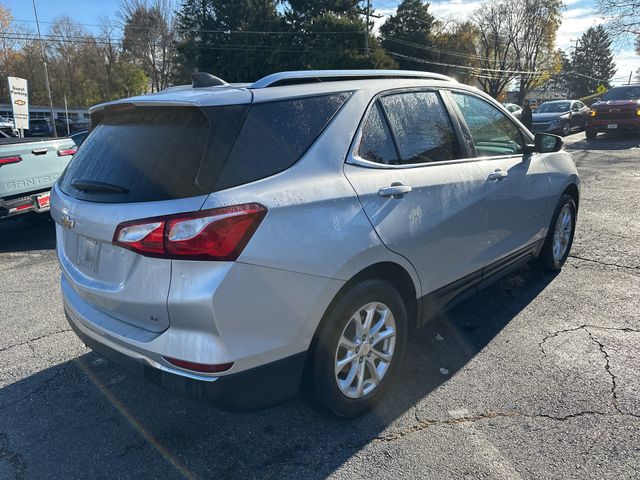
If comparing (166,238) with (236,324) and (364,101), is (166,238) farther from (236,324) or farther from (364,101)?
(364,101)

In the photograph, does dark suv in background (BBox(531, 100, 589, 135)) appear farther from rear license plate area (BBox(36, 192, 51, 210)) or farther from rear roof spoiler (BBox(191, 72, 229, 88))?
rear roof spoiler (BBox(191, 72, 229, 88))

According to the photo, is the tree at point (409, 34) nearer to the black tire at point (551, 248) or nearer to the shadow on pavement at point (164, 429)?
the black tire at point (551, 248)

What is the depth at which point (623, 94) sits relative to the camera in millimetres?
18250

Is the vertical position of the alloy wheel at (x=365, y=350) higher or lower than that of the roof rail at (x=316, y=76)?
lower

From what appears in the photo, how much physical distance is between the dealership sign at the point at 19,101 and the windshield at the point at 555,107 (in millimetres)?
19684

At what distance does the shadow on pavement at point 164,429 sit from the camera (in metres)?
2.45

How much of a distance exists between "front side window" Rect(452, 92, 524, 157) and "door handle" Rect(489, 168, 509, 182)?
152 mm

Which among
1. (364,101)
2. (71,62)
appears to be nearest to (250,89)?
(364,101)

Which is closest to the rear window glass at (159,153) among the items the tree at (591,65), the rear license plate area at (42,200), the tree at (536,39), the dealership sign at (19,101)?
the rear license plate area at (42,200)

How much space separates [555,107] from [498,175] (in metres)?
20.3

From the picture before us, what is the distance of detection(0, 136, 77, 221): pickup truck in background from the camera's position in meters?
6.10

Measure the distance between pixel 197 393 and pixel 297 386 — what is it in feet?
1.65

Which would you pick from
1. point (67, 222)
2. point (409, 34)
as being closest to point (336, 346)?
point (67, 222)

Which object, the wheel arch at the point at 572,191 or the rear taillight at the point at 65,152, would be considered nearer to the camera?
the wheel arch at the point at 572,191
